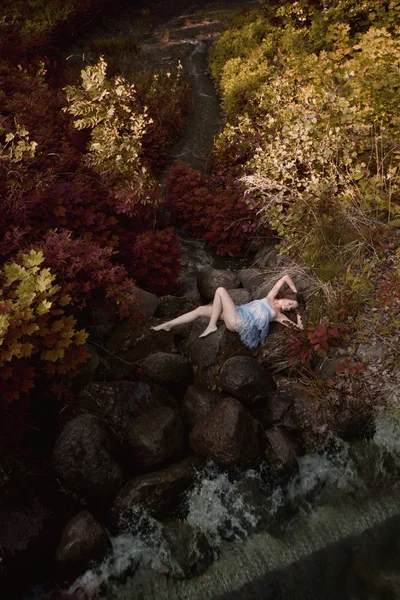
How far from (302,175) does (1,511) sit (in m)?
5.93

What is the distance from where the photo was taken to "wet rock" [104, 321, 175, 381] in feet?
16.2

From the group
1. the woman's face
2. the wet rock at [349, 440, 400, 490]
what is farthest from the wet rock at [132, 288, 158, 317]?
the wet rock at [349, 440, 400, 490]

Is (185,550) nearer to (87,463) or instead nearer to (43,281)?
(87,463)

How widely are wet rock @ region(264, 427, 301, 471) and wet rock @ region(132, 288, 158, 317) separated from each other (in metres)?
2.30

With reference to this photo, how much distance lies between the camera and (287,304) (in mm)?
5242

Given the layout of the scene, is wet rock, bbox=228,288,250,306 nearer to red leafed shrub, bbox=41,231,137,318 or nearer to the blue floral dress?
the blue floral dress

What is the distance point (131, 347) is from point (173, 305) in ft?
3.48

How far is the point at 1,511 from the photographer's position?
354 centimetres

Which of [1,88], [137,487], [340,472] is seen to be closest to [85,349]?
[137,487]

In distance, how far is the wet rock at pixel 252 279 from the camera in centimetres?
616

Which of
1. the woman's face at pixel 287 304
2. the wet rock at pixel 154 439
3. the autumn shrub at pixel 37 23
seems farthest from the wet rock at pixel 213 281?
the autumn shrub at pixel 37 23

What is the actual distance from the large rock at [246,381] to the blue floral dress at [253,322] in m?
0.43

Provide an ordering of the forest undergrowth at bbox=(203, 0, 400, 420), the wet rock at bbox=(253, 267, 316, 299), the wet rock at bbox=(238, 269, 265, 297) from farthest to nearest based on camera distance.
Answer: the wet rock at bbox=(238, 269, 265, 297)
the wet rock at bbox=(253, 267, 316, 299)
the forest undergrowth at bbox=(203, 0, 400, 420)

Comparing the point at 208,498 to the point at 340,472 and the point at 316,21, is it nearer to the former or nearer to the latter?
the point at 340,472
